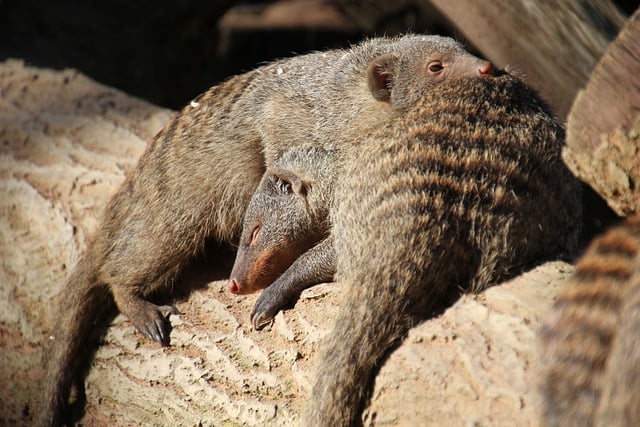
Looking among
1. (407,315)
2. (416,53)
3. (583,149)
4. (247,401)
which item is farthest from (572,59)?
(247,401)

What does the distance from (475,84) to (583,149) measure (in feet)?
1.81

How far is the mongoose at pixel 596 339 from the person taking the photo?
1.34 metres

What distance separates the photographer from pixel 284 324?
2062 mm

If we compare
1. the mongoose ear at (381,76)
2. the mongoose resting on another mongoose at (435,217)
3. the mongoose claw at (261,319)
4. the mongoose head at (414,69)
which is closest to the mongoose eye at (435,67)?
the mongoose head at (414,69)

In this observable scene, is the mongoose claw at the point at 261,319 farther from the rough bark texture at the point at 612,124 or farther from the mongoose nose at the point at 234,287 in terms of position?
the rough bark texture at the point at 612,124

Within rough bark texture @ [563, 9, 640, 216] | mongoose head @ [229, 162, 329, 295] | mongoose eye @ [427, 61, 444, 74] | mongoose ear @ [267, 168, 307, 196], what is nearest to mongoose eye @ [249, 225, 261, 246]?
mongoose head @ [229, 162, 329, 295]

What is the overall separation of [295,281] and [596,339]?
874 mm

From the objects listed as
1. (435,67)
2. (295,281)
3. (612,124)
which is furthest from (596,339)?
(435,67)

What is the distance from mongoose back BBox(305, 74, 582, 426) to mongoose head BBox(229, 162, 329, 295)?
22cm

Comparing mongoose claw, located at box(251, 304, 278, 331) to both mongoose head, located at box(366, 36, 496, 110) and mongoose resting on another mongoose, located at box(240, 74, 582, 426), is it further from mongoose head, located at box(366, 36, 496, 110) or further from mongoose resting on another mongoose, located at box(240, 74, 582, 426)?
mongoose head, located at box(366, 36, 496, 110)

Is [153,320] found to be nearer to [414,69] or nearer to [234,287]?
[234,287]

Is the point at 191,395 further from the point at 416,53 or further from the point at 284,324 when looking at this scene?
the point at 416,53

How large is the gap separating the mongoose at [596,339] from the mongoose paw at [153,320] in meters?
1.13

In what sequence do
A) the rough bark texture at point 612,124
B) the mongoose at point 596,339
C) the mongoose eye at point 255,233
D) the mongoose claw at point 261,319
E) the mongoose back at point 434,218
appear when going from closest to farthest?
the mongoose at point 596,339, the rough bark texture at point 612,124, the mongoose back at point 434,218, the mongoose claw at point 261,319, the mongoose eye at point 255,233
